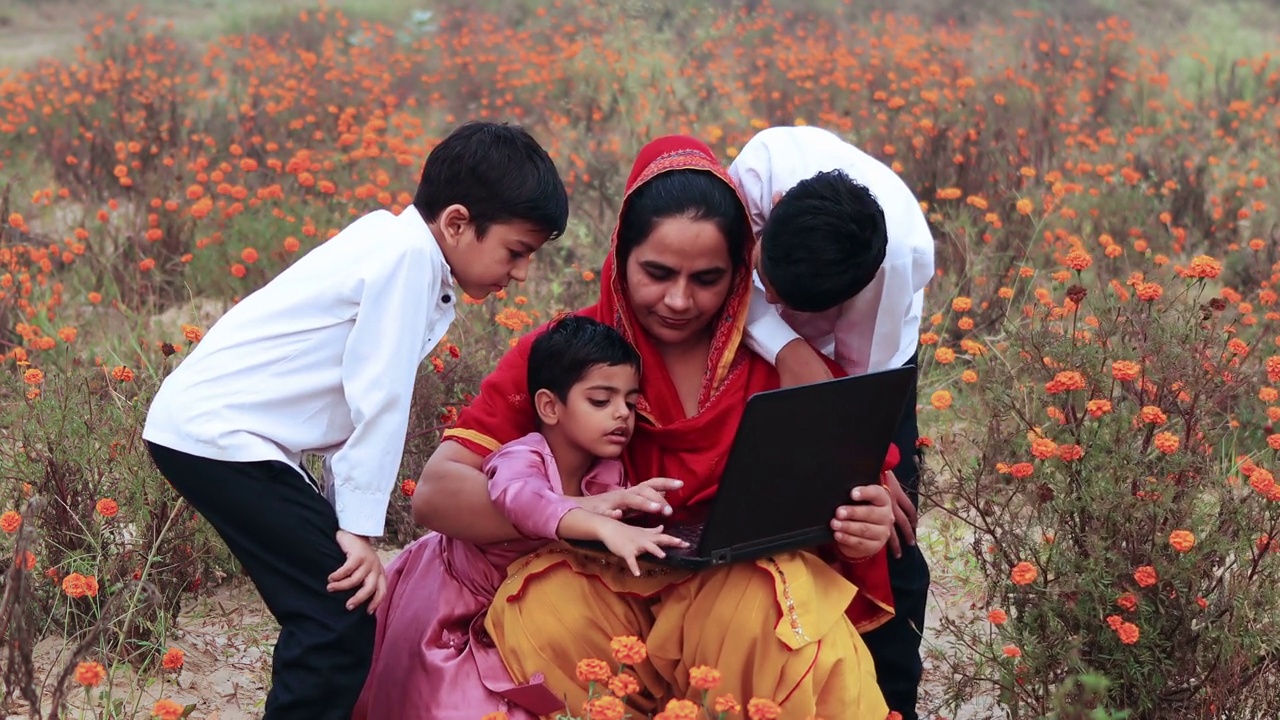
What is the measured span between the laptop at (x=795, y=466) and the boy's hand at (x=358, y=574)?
0.40m

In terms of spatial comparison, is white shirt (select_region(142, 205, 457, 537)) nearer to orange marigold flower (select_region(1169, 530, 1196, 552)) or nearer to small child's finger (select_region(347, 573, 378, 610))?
small child's finger (select_region(347, 573, 378, 610))

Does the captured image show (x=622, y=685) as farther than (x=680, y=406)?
No

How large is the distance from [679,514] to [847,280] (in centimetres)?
57

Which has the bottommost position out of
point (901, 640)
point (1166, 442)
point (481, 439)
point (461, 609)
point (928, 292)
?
point (928, 292)

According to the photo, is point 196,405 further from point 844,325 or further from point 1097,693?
point 1097,693

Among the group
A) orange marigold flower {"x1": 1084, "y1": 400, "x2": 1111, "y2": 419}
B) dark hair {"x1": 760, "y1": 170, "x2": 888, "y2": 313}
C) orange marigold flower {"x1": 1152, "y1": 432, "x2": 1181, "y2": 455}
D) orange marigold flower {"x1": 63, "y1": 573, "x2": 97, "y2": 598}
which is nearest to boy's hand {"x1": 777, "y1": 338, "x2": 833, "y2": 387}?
dark hair {"x1": 760, "y1": 170, "x2": 888, "y2": 313}

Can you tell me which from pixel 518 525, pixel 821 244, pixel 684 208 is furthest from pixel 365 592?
pixel 821 244

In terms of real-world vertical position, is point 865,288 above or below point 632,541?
above

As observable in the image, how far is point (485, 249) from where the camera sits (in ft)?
8.66

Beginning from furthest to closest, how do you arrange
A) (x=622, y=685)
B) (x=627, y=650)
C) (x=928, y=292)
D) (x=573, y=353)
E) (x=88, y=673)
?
(x=928, y=292) → (x=573, y=353) → (x=627, y=650) → (x=622, y=685) → (x=88, y=673)

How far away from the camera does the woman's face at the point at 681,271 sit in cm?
267

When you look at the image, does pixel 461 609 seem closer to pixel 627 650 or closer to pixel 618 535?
pixel 618 535

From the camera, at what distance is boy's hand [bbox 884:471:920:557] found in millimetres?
2906

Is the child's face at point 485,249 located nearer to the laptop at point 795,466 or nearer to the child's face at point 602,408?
the child's face at point 602,408
